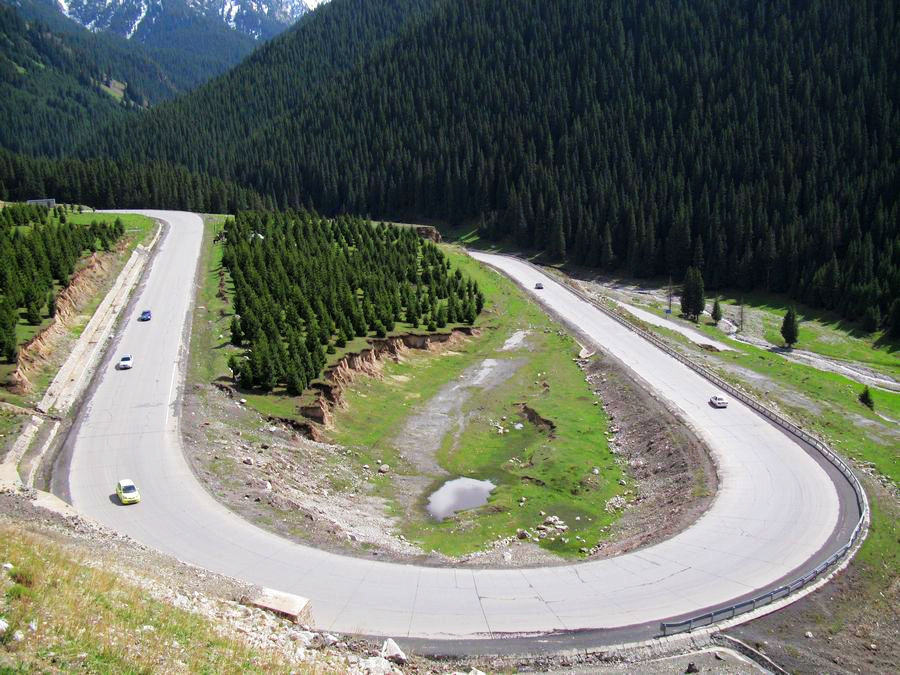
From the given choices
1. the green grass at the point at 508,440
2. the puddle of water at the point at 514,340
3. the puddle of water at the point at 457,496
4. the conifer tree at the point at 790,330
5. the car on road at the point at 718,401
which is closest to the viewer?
the green grass at the point at 508,440

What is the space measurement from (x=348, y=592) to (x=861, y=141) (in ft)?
484

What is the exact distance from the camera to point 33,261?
2501 inches

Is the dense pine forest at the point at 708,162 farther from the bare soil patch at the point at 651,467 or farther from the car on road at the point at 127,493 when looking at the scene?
the car on road at the point at 127,493

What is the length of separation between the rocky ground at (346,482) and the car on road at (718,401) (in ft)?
12.5

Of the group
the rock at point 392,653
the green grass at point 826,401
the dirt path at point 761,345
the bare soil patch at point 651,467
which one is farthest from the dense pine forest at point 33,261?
the dirt path at point 761,345

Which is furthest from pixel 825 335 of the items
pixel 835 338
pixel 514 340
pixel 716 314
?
pixel 514 340

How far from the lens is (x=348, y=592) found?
2652cm

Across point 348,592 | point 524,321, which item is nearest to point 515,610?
point 348,592

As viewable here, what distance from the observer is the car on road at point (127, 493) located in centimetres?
3297

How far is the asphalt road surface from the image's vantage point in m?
25.8

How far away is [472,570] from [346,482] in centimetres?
1579

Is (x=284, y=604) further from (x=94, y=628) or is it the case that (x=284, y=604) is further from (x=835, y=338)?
(x=835, y=338)

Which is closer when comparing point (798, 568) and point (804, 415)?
point (798, 568)

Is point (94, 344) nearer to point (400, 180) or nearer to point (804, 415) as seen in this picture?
point (804, 415)
